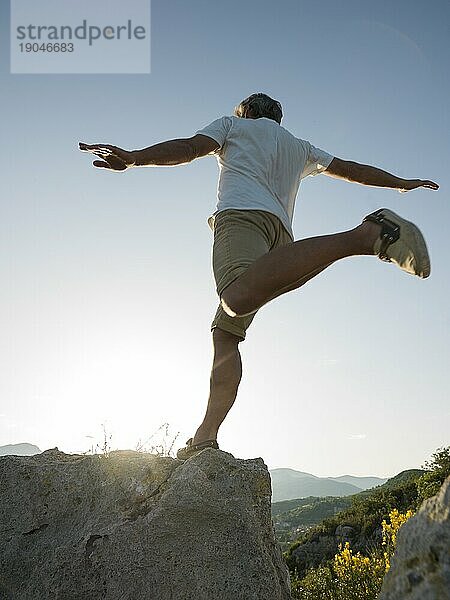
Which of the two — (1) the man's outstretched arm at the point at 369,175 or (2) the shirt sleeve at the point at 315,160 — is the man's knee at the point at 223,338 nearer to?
(2) the shirt sleeve at the point at 315,160

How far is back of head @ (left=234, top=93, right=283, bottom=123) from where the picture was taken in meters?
4.21

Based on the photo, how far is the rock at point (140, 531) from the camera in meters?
2.75

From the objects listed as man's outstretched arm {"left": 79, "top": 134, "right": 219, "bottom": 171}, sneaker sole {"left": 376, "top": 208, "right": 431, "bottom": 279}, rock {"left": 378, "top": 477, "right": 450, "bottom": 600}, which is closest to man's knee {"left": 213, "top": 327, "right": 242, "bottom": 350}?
man's outstretched arm {"left": 79, "top": 134, "right": 219, "bottom": 171}

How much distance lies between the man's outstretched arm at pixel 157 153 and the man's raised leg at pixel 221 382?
1.03 m

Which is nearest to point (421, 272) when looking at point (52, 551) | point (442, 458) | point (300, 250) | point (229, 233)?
point (300, 250)

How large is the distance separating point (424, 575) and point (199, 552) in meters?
1.66

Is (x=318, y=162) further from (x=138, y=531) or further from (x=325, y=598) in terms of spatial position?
(x=325, y=598)

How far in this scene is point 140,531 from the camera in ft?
9.39

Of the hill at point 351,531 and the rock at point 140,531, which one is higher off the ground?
the rock at point 140,531

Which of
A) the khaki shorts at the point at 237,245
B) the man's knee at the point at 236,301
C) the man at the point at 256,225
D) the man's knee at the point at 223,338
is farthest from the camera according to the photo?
the man's knee at the point at 223,338

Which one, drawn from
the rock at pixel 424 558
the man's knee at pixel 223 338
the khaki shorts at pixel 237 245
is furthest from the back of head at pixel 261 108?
the rock at pixel 424 558

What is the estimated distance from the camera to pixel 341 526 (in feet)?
47.8

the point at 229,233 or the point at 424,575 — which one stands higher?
the point at 229,233

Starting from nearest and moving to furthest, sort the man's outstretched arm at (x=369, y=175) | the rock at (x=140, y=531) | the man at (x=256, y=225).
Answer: the rock at (x=140, y=531) → the man at (x=256, y=225) → the man's outstretched arm at (x=369, y=175)
